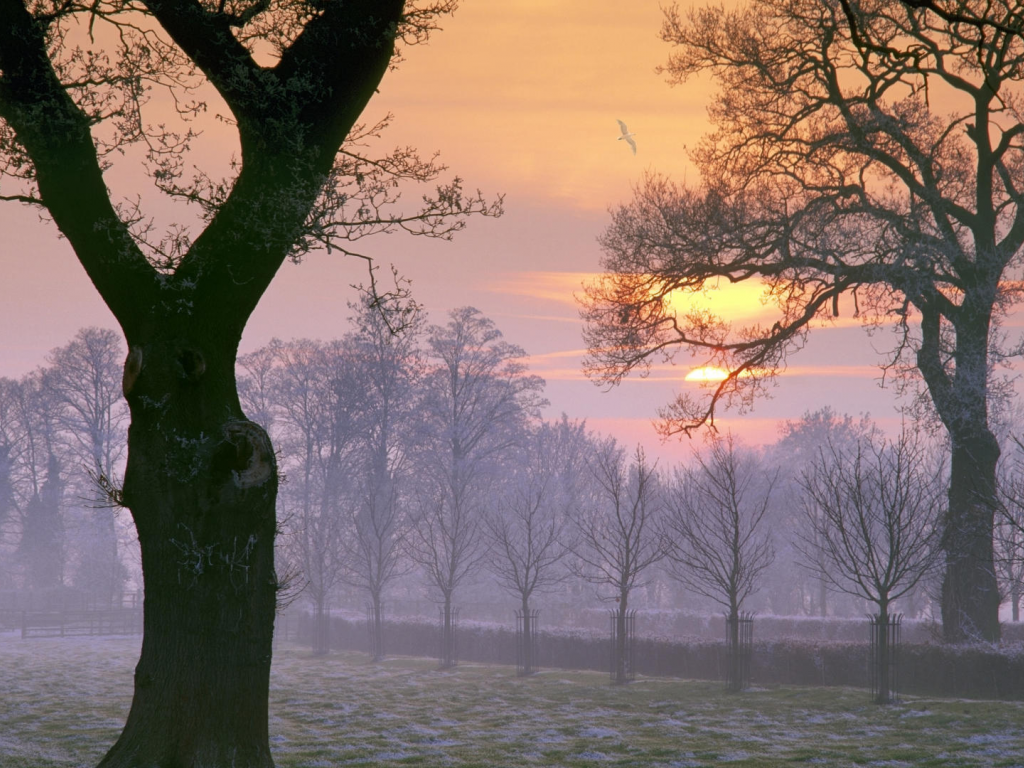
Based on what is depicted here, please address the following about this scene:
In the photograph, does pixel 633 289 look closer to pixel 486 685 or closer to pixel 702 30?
pixel 702 30

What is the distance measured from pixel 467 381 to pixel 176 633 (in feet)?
104

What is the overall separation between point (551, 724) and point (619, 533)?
14.0 meters

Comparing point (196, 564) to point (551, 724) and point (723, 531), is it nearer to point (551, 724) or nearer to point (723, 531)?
point (551, 724)

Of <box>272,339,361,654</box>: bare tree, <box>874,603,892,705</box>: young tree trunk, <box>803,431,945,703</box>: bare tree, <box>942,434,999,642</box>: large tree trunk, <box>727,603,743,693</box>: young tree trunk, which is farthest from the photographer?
<box>272,339,361,654</box>: bare tree

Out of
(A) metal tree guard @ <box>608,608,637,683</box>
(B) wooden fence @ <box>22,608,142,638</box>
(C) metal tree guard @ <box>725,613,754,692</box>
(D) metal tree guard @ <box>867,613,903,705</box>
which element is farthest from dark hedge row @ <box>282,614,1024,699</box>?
(B) wooden fence @ <box>22,608,142,638</box>

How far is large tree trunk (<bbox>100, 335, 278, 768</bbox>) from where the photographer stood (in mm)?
7738

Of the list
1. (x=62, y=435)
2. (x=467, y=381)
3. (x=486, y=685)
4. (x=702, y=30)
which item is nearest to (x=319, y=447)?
(x=467, y=381)

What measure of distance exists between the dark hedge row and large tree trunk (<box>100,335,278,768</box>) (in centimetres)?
1515

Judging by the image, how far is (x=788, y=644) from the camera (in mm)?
21469

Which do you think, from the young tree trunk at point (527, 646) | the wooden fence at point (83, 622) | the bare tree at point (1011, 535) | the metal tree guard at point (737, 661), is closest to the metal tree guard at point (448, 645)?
the young tree trunk at point (527, 646)

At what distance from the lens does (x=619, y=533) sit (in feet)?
93.9

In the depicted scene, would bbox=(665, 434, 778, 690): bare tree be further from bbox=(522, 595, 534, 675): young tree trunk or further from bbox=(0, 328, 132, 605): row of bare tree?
bbox=(0, 328, 132, 605): row of bare tree

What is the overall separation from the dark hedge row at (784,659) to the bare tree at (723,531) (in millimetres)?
1241

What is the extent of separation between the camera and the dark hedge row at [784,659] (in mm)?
18031
